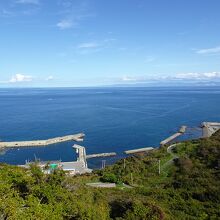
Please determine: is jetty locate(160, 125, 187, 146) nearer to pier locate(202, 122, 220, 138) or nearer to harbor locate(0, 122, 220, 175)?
harbor locate(0, 122, 220, 175)

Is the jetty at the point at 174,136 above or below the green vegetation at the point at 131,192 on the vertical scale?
below

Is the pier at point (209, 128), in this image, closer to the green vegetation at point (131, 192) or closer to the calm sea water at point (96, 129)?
the calm sea water at point (96, 129)

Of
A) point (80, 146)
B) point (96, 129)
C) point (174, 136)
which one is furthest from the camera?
point (96, 129)

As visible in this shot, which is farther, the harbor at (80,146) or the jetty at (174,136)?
the jetty at (174,136)

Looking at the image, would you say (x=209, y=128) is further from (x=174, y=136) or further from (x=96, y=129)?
(x=96, y=129)

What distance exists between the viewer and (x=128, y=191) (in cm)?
3209

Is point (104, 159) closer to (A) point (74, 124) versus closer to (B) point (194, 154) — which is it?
(B) point (194, 154)

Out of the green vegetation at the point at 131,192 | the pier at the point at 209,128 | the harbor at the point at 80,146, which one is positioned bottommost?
the harbor at the point at 80,146

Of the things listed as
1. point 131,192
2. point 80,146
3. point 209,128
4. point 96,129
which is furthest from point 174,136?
point 131,192

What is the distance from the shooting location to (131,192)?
1243 inches

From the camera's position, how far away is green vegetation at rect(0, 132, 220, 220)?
16.3m

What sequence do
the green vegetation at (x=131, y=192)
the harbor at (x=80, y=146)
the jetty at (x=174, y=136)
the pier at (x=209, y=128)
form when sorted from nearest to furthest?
the green vegetation at (x=131, y=192)
the harbor at (x=80, y=146)
the jetty at (x=174, y=136)
the pier at (x=209, y=128)

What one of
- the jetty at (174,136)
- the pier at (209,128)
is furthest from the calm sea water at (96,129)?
the pier at (209,128)

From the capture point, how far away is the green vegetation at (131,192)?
1634cm
